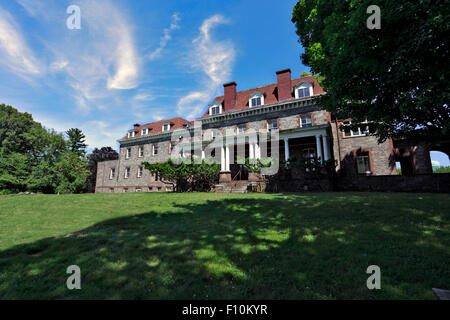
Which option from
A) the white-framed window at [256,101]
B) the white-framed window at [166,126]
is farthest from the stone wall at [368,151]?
the white-framed window at [166,126]

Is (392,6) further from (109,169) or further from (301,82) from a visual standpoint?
(109,169)

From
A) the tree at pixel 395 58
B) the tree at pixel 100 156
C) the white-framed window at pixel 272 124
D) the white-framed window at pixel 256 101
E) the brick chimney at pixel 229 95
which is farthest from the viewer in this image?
the tree at pixel 100 156

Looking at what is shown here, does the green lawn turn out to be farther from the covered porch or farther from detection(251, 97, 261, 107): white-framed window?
detection(251, 97, 261, 107): white-framed window

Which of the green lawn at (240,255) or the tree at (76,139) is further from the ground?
the tree at (76,139)

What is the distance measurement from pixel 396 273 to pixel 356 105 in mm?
6845

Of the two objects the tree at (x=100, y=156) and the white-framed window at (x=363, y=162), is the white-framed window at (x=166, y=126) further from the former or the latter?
the white-framed window at (x=363, y=162)

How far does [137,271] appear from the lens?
3270 millimetres

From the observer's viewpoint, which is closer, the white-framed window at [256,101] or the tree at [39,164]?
the white-framed window at [256,101]

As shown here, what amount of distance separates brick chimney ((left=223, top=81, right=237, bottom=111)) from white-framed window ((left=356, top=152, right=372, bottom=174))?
48.0ft

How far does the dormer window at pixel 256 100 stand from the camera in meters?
23.2

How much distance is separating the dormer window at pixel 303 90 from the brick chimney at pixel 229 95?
7.50 meters

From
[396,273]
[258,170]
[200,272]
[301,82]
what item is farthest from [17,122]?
[396,273]

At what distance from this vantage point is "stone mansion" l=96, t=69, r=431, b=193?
18078 mm

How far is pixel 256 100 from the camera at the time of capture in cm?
2356
